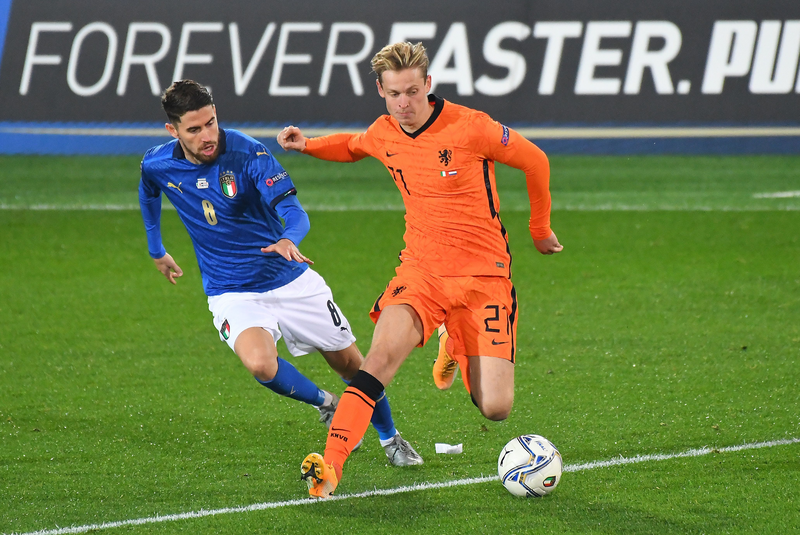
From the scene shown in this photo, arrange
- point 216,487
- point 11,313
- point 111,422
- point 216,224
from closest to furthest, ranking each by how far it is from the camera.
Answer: point 216,487, point 216,224, point 111,422, point 11,313

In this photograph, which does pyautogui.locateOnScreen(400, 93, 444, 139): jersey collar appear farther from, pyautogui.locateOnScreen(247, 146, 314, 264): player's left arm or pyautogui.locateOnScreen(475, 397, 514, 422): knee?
pyautogui.locateOnScreen(475, 397, 514, 422): knee

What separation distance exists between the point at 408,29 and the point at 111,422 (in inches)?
352

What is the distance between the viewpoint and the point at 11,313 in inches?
290

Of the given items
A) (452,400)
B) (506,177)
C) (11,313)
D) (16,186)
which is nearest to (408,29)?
(506,177)

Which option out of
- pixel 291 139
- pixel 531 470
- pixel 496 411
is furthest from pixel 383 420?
pixel 291 139

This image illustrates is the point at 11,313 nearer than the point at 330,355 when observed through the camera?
No

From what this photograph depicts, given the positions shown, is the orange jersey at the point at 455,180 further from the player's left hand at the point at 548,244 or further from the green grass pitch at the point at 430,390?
the green grass pitch at the point at 430,390

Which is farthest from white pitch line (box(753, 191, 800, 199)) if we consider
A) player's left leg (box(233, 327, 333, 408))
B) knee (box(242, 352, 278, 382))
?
knee (box(242, 352, 278, 382))

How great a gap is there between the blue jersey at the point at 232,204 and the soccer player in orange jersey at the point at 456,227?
23 centimetres

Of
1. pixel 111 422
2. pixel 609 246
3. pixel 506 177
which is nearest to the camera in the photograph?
pixel 111 422

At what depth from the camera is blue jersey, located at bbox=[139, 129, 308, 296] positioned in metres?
4.52

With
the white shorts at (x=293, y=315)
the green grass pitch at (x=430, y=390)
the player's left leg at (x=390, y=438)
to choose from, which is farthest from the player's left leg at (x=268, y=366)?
the green grass pitch at (x=430, y=390)

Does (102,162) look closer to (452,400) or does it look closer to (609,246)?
(609,246)

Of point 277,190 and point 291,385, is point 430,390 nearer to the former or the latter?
point 291,385
